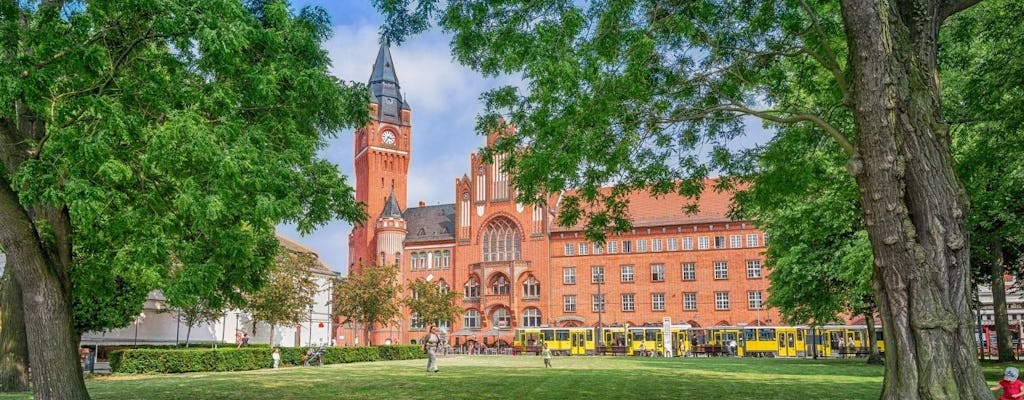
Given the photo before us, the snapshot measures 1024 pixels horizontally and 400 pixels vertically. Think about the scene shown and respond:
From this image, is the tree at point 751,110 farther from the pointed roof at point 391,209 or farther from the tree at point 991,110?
the pointed roof at point 391,209

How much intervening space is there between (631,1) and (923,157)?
415cm

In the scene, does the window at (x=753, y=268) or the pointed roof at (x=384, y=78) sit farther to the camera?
A: the pointed roof at (x=384, y=78)

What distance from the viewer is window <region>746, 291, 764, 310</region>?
61719 millimetres

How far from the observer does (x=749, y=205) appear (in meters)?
14.4

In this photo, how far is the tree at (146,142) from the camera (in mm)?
8344

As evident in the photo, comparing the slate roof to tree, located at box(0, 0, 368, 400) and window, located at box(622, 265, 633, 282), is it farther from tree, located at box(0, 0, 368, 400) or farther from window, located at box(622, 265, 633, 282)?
tree, located at box(0, 0, 368, 400)

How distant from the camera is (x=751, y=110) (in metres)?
11.2

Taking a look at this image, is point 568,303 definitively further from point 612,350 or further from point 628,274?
point 612,350

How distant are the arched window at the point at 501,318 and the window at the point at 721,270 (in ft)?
59.6

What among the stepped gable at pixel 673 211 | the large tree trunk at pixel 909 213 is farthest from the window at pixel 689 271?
the large tree trunk at pixel 909 213

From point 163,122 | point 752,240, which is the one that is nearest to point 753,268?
point 752,240

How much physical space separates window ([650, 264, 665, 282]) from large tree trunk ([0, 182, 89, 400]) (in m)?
58.0

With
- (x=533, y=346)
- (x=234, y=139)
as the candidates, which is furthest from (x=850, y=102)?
(x=533, y=346)

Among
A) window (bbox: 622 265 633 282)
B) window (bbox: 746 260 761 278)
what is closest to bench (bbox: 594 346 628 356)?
window (bbox: 622 265 633 282)
